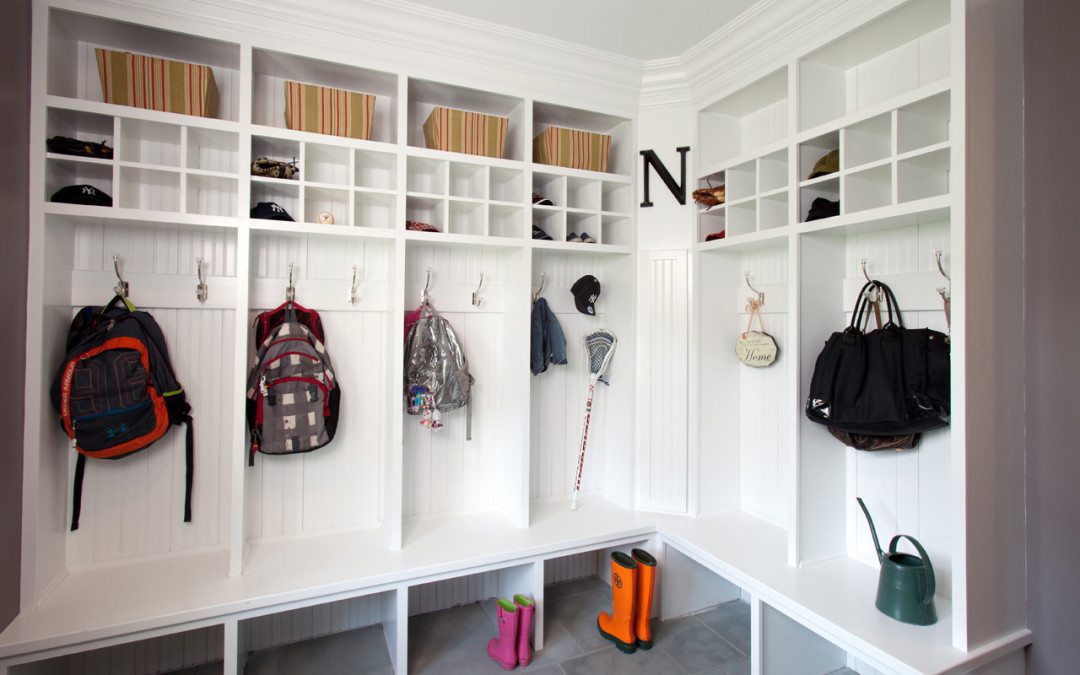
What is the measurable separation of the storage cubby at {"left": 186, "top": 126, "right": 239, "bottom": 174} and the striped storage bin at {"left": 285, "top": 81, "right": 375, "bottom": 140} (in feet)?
0.81

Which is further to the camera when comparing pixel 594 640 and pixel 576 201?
pixel 576 201

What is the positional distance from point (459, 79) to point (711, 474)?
226 cm

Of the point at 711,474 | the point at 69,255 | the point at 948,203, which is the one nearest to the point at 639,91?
the point at 948,203

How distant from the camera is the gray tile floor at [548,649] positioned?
7.73ft

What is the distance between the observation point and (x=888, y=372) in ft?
6.72

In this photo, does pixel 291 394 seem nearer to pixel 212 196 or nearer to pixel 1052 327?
pixel 212 196

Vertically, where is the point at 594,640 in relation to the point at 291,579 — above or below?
below

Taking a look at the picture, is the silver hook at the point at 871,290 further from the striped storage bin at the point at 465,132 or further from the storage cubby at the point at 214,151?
the storage cubby at the point at 214,151

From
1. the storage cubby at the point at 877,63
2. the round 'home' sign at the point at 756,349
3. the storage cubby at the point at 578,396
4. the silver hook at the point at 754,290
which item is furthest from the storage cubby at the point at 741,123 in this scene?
the round 'home' sign at the point at 756,349

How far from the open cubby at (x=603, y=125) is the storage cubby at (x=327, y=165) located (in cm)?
98

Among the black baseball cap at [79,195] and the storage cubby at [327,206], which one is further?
the storage cubby at [327,206]

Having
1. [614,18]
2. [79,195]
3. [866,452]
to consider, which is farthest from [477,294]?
[866,452]

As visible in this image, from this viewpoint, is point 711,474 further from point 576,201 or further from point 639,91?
point 639,91

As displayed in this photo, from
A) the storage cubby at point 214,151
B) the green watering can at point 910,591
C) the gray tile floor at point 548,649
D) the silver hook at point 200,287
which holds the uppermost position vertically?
the storage cubby at point 214,151
